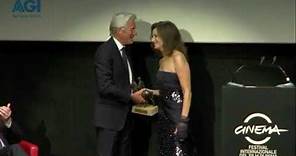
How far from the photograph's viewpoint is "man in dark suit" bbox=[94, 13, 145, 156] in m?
4.50

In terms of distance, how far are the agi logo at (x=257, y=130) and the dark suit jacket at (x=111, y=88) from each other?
1.05 meters

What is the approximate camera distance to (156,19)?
4906 millimetres

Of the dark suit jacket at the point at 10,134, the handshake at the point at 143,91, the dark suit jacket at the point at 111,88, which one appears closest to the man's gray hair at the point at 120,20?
the dark suit jacket at the point at 111,88

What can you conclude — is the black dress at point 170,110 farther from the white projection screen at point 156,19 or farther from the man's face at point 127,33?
the white projection screen at point 156,19

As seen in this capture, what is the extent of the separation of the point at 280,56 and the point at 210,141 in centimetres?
98

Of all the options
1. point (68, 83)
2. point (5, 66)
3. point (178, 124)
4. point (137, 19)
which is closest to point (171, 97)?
point (178, 124)

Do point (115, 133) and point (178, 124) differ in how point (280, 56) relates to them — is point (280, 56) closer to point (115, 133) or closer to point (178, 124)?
point (178, 124)

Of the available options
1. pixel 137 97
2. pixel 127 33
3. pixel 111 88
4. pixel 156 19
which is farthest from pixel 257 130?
pixel 156 19

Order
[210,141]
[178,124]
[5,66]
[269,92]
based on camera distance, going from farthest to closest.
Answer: [5,66] → [210,141] → [178,124] → [269,92]

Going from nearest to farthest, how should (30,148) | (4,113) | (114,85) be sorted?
(4,113)
(30,148)
(114,85)

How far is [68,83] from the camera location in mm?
5324

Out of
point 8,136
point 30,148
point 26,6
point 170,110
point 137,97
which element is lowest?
point 30,148

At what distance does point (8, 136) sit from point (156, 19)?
5.26 feet

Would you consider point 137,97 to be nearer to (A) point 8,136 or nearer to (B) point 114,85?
(B) point 114,85
